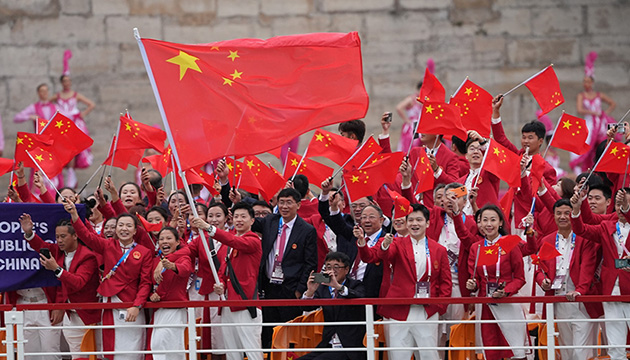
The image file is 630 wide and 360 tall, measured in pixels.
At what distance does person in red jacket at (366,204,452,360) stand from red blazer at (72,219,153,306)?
2.27 metres

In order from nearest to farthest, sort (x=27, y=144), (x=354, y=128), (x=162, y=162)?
1. (x=27, y=144)
2. (x=354, y=128)
3. (x=162, y=162)

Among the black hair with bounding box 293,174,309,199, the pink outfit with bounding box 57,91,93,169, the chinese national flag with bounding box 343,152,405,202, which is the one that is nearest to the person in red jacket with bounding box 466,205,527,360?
the chinese national flag with bounding box 343,152,405,202

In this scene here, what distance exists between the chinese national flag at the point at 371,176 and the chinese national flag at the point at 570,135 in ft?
7.02

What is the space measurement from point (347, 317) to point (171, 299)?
5.91ft

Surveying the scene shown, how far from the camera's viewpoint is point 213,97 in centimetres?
1116

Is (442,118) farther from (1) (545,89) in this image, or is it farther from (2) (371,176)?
(1) (545,89)

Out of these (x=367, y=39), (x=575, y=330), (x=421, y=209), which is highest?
(x=367, y=39)

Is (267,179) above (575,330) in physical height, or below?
above

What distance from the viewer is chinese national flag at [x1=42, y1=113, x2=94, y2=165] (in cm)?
1306

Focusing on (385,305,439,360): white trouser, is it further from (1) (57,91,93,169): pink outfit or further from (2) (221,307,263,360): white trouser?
(1) (57,91,93,169): pink outfit

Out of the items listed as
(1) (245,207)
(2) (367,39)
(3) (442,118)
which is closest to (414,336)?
(1) (245,207)

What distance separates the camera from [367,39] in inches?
773

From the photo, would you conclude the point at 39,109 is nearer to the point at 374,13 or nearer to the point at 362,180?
the point at 374,13

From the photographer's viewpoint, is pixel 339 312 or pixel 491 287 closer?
pixel 491 287
